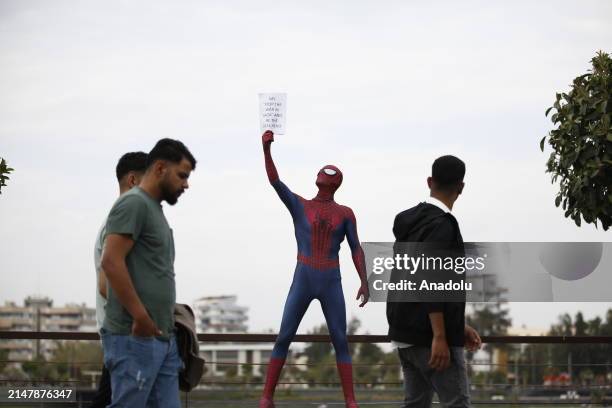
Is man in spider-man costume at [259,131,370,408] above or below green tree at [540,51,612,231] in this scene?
below

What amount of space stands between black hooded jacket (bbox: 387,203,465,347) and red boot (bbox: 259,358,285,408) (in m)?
3.67

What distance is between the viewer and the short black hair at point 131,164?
755 cm

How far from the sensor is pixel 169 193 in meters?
5.90

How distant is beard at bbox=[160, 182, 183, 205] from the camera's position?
5.89 m

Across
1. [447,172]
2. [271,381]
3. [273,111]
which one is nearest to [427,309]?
[447,172]

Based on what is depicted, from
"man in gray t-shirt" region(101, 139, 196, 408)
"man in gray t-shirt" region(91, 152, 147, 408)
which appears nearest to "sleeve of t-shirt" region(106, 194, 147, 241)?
"man in gray t-shirt" region(101, 139, 196, 408)

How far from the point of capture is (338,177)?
10.3 m

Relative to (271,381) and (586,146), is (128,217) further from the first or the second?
(586,146)

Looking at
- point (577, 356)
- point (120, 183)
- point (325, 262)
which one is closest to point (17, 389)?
point (325, 262)

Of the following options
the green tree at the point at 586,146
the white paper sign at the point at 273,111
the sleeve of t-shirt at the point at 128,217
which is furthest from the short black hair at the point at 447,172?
the green tree at the point at 586,146

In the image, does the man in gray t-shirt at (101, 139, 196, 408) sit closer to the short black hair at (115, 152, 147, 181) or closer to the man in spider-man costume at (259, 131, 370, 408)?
the short black hair at (115, 152, 147, 181)

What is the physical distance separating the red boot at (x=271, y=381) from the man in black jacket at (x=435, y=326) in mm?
3519

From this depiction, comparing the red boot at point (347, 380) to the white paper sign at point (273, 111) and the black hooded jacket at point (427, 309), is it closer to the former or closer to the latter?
the white paper sign at point (273, 111)

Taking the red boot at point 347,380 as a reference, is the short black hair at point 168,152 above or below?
above
